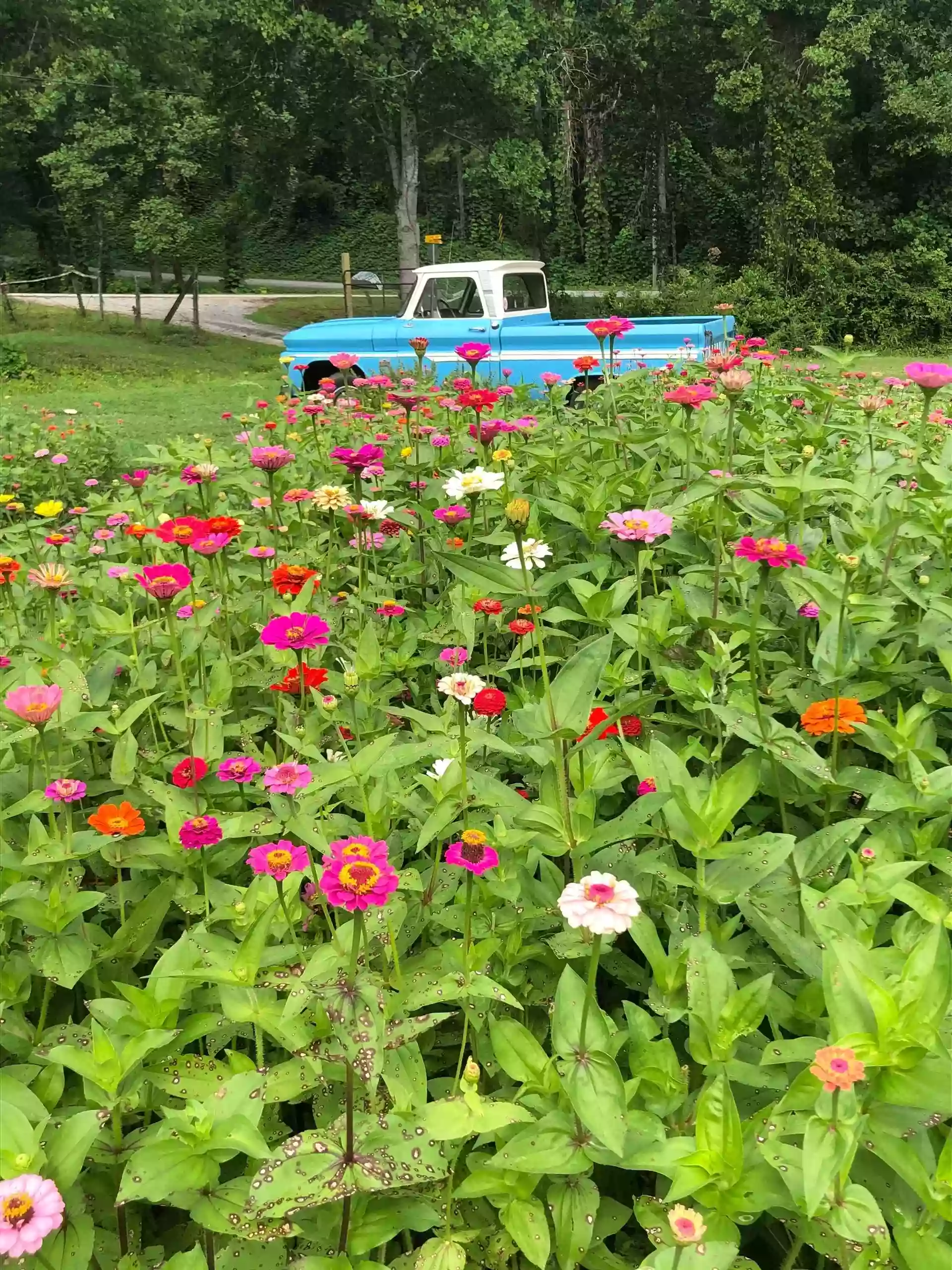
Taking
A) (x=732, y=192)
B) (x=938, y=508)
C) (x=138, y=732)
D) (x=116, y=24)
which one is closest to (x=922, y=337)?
(x=732, y=192)

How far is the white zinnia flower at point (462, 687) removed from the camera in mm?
1212

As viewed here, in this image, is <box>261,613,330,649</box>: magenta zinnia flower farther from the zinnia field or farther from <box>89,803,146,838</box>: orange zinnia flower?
<box>89,803,146,838</box>: orange zinnia flower

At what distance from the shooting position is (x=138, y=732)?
1.86 meters

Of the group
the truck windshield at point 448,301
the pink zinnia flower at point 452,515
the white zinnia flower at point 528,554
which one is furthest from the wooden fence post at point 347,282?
the white zinnia flower at point 528,554

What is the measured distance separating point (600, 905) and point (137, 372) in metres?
13.5

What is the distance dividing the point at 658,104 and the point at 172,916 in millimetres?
20727

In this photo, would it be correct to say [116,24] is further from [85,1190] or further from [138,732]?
[85,1190]

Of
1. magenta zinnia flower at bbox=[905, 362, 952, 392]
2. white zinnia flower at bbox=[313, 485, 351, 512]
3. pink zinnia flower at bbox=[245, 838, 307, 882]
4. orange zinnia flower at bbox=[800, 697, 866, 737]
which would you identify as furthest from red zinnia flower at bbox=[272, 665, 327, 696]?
magenta zinnia flower at bbox=[905, 362, 952, 392]

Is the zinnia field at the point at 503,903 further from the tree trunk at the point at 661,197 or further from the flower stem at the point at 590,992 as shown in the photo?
the tree trunk at the point at 661,197

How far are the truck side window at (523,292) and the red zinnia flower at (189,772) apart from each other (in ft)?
22.8

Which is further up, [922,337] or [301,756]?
[922,337]

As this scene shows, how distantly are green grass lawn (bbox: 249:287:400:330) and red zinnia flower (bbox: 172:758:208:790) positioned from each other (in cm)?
1581

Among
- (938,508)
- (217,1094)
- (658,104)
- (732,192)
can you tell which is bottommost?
(217,1094)

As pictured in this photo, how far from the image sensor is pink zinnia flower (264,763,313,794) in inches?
44.6
